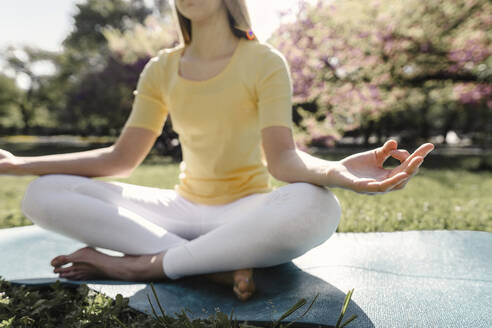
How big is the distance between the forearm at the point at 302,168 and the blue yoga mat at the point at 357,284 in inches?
16.6

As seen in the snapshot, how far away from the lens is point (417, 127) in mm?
25500

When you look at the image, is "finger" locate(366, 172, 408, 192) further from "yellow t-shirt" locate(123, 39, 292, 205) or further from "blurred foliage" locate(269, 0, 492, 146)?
"blurred foliage" locate(269, 0, 492, 146)

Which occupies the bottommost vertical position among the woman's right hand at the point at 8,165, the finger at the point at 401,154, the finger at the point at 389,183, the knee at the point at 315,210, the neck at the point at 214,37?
the knee at the point at 315,210

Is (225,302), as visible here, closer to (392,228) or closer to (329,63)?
(392,228)

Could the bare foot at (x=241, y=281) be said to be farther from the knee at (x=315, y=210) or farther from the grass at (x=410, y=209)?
the grass at (x=410, y=209)

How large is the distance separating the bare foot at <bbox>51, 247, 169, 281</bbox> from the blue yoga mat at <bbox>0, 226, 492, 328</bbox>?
0.04 metres

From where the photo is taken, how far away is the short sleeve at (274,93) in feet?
5.20

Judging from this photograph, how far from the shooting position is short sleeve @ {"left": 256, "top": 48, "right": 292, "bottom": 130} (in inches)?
62.4

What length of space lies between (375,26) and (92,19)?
18656mm

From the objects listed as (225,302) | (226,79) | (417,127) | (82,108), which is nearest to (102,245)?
(225,302)

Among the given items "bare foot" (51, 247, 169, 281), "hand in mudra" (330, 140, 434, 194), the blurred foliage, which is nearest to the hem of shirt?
"bare foot" (51, 247, 169, 281)

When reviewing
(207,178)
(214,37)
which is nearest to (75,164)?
(207,178)

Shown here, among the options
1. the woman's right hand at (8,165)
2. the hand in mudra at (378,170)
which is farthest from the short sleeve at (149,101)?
the hand in mudra at (378,170)

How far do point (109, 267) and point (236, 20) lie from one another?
119 centimetres
